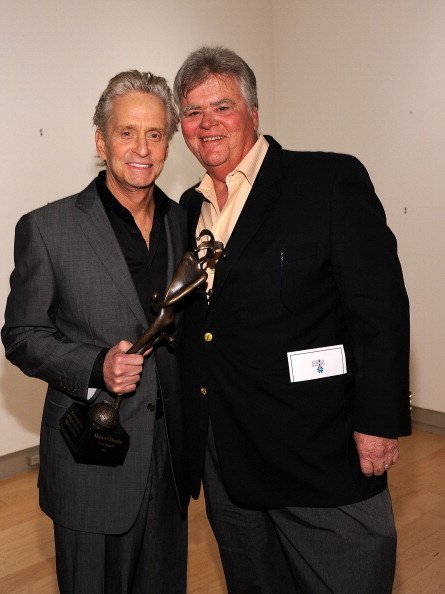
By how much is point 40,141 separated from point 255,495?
283cm

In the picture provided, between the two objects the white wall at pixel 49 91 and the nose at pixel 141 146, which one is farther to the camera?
the white wall at pixel 49 91

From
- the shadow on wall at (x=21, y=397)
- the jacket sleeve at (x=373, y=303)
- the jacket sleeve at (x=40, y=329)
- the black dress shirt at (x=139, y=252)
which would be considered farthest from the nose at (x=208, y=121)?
the shadow on wall at (x=21, y=397)

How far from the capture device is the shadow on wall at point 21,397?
3.81 m

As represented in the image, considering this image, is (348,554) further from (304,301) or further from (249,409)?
(304,301)

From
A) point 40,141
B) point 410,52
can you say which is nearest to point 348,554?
point 40,141

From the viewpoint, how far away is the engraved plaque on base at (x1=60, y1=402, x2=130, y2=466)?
5.20 ft

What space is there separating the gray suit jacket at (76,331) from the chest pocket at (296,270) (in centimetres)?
41

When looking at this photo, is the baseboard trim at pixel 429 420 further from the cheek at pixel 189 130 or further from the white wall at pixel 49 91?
the cheek at pixel 189 130

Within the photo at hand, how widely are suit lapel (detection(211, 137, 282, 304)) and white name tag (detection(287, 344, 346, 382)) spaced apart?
0.96 feet

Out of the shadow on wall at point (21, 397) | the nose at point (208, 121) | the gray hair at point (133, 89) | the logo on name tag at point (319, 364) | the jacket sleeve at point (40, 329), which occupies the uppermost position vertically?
the gray hair at point (133, 89)

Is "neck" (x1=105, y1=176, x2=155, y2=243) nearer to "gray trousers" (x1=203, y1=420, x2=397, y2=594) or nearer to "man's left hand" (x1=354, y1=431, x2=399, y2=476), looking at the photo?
"gray trousers" (x1=203, y1=420, x2=397, y2=594)

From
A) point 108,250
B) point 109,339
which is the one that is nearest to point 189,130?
point 108,250

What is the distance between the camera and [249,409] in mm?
1779

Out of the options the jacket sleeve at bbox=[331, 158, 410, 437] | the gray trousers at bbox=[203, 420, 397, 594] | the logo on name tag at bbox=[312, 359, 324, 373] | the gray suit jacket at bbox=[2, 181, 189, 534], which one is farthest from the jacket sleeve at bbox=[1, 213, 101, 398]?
the jacket sleeve at bbox=[331, 158, 410, 437]
